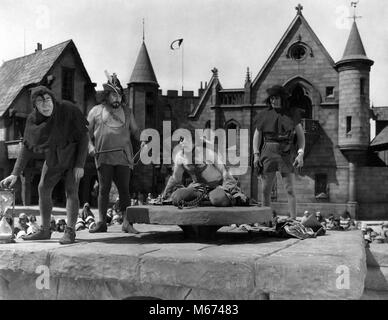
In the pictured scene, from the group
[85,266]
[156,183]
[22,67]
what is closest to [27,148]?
[85,266]

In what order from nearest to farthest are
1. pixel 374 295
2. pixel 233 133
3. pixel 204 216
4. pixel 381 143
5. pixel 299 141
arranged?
1. pixel 204 216
2. pixel 374 295
3. pixel 299 141
4. pixel 381 143
5. pixel 233 133

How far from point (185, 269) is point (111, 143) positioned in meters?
2.65

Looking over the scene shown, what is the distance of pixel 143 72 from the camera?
121 ft

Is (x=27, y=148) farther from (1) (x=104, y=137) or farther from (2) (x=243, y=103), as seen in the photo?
(2) (x=243, y=103)

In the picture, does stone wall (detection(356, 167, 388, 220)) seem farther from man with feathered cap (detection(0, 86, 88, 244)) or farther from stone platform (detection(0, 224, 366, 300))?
man with feathered cap (detection(0, 86, 88, 244))

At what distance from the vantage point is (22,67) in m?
29.9

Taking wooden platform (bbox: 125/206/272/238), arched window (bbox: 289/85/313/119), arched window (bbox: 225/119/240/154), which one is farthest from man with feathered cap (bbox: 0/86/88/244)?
arched window (bbox: 289/85/313/119)

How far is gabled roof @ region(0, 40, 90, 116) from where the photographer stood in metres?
27.2

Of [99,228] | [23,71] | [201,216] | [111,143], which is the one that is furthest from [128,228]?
[23,71]

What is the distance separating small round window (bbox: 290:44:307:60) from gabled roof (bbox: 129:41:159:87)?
10.2m

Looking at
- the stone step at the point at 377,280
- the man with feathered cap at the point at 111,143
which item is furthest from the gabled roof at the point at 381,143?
the man with feathered cap at the point at 111,143

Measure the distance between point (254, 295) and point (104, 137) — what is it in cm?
316

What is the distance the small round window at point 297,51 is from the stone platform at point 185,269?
27672 mm

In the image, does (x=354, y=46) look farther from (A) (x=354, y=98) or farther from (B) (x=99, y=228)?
(B) (x=99, y=228)
